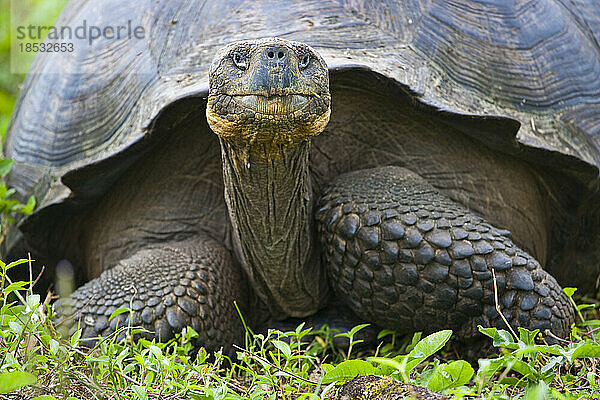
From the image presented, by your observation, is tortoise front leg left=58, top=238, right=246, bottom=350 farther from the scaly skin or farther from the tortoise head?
the tortoise head

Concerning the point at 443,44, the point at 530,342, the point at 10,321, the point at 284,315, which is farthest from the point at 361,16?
the point at 10,321

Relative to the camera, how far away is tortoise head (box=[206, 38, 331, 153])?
8.05ft

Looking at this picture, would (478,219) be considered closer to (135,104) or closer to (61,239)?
(135,104)

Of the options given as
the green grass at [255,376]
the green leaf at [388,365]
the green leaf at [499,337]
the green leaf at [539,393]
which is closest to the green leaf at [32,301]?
the green grass at [255,376]

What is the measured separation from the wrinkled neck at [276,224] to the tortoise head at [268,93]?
18cm

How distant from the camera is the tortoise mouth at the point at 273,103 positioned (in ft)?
8.09

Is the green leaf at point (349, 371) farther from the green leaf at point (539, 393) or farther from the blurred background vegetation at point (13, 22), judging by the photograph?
the blurred background vegetation at point (13, 22)

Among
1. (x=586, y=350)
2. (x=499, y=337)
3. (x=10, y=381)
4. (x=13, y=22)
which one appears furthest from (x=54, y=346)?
(x=13, y=22)

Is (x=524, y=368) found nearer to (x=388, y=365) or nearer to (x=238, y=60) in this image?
(x=388, y=365)

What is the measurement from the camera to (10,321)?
2.27 meters

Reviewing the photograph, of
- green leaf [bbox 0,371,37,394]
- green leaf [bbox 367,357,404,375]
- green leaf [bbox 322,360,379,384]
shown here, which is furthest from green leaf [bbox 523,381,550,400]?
green leaf [bbox 0,371,37,394]

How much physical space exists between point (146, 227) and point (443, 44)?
64.9 inches

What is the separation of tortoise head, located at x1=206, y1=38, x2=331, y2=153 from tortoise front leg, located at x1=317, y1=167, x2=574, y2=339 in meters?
0.56

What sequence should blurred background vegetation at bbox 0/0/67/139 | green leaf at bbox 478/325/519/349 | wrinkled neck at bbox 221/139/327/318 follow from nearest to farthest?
green leaf at bbox 478/325/519/349
wrinkled neck at bbox 221/139/327/318
blurred background vegetation at bbox 0/0/67/139
